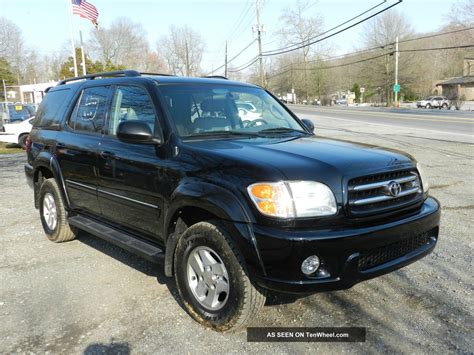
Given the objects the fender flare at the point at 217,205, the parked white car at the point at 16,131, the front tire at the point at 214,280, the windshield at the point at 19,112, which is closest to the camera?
the fender flare at the point at 217,205

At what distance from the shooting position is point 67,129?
486 cm

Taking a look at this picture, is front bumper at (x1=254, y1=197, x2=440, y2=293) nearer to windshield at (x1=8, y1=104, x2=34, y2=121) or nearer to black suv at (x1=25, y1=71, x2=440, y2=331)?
black suv at (x1=25, y1=71, x2=440, y2=331)

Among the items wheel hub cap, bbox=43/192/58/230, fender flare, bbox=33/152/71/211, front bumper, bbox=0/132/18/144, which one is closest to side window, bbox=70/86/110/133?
fender flare, bbox=33/152/71/211

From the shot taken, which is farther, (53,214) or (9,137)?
(9,137)

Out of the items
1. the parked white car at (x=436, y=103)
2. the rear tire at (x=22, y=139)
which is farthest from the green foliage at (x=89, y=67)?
the parked white car at (x=436, y=103)

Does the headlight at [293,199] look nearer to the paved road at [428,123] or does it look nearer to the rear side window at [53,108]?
the rear side window at [53,108]

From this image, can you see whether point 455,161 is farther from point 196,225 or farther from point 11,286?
point 11,286

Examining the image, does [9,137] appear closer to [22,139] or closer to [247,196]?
[22,139]

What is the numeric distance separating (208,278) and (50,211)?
303cm

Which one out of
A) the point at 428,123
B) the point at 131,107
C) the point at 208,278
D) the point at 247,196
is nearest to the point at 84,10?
the point at 428,123

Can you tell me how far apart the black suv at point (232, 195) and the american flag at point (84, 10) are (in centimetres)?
2045

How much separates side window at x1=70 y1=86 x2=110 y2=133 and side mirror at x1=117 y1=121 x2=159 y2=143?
910mm

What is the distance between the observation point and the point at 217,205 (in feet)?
9.64

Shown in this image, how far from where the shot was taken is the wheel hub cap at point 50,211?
522 cm
